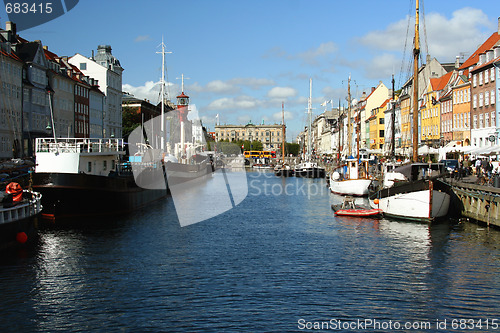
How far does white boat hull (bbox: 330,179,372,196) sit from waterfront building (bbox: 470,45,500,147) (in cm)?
1590

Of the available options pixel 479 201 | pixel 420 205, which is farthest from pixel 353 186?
pixel 479 201

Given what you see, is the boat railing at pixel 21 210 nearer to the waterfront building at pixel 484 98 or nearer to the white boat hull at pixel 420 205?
the white boat hull at pixel 420 205

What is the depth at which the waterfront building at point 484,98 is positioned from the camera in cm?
6069

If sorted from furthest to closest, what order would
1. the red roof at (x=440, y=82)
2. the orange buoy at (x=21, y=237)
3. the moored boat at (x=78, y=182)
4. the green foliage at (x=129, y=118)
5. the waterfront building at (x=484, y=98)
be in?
the green foliage at (x=129, y=118) < the red roof at (x=440, y=82) < the waterfront building at (x=484, y=98) < the moored boat at (x=78, y=182) < the orange buoy at (x=21, y=237)

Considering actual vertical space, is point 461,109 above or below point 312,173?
above

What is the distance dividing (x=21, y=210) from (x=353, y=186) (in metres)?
→ 36.1

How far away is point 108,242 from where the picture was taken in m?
28.6

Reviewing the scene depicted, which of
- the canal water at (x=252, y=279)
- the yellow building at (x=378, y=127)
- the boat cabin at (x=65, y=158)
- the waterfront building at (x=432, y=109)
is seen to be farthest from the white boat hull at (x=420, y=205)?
the yellow building at (x=378, y=127)

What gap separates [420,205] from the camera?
34.9m

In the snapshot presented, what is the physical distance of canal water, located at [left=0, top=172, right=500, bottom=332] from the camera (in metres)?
16.4

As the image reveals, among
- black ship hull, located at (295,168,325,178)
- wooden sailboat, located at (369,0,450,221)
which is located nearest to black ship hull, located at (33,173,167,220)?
wooden sailboat, located at (369,0,450,221)

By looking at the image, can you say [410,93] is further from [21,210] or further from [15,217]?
[15,217]

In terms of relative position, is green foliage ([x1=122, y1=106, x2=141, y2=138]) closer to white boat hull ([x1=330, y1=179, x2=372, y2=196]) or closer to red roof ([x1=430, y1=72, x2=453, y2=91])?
red roof ([x1=430, y1=72, x2=453, y2=91])

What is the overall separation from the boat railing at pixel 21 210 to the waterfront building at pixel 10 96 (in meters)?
28.7
